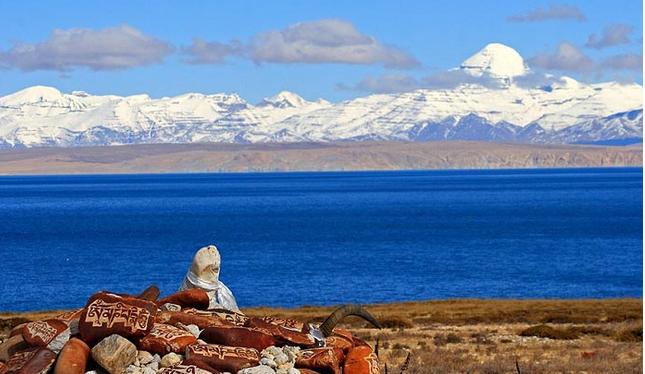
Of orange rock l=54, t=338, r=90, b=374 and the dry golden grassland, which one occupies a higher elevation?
orange rock l=54, t=338, r=90, b=374

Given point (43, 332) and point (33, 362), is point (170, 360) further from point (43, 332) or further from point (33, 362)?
point (43, 332)

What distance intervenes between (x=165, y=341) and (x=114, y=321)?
47 centimetres

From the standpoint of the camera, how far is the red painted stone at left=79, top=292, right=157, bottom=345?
10.6 meters

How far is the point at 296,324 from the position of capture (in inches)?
469

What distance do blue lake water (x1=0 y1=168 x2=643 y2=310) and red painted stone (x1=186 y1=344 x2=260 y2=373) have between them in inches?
1798

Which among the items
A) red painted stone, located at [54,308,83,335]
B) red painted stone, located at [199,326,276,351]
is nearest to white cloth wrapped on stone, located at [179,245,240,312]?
red painted stone, located at [54,308,83,335]

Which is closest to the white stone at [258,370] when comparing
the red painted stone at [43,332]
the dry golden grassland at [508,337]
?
the red painted stone at [43,332]

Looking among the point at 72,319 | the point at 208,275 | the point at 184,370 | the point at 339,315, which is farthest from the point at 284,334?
the point at 72,319

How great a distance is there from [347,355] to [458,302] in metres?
37.8

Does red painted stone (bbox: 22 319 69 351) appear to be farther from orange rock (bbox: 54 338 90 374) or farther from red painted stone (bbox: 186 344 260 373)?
red painted stone (bbox: 186 344 260 373)

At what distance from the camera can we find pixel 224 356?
10531mm

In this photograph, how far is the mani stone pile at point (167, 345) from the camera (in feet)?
34.3

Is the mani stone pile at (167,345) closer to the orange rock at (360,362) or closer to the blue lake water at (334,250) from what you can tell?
the orange rock at (360,362)

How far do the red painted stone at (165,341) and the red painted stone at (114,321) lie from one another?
0.08 m
